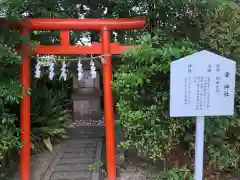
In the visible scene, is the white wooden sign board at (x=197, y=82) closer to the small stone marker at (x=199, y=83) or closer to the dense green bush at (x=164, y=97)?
the small stone marker at (x=199, y=83)

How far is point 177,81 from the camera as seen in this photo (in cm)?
278

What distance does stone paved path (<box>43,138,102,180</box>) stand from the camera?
4.31m

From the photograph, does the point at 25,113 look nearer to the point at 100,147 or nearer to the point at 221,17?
the point at 100,147

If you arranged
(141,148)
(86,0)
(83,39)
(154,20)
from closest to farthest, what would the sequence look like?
1. (141,148)
2. (154,20)
3. (86,0)
4. (83,39)

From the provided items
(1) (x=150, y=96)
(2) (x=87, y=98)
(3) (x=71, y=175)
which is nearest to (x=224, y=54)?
(1) (x=150, y=96)

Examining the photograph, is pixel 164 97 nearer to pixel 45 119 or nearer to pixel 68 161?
pixel 68 161

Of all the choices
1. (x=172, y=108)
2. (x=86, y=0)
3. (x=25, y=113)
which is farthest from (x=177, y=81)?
(x=86, y=0)

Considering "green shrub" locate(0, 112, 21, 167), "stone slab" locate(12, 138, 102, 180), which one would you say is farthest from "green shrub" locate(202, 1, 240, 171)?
"green shrub" locate(0, 112, 21, 167)

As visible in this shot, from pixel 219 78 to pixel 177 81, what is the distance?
0.43 metres

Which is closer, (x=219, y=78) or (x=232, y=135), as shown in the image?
(x=219, y=78)

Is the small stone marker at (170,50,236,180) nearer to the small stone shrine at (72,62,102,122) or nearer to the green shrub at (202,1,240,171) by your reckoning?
the green shrub at (202,1,240,171)

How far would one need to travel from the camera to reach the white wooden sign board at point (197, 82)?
9.10 ft

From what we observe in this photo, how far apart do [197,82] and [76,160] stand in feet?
9.53

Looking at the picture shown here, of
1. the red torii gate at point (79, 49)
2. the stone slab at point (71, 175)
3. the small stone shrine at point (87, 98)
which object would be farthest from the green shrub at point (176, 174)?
the small stone shrine at point (87, 98)
